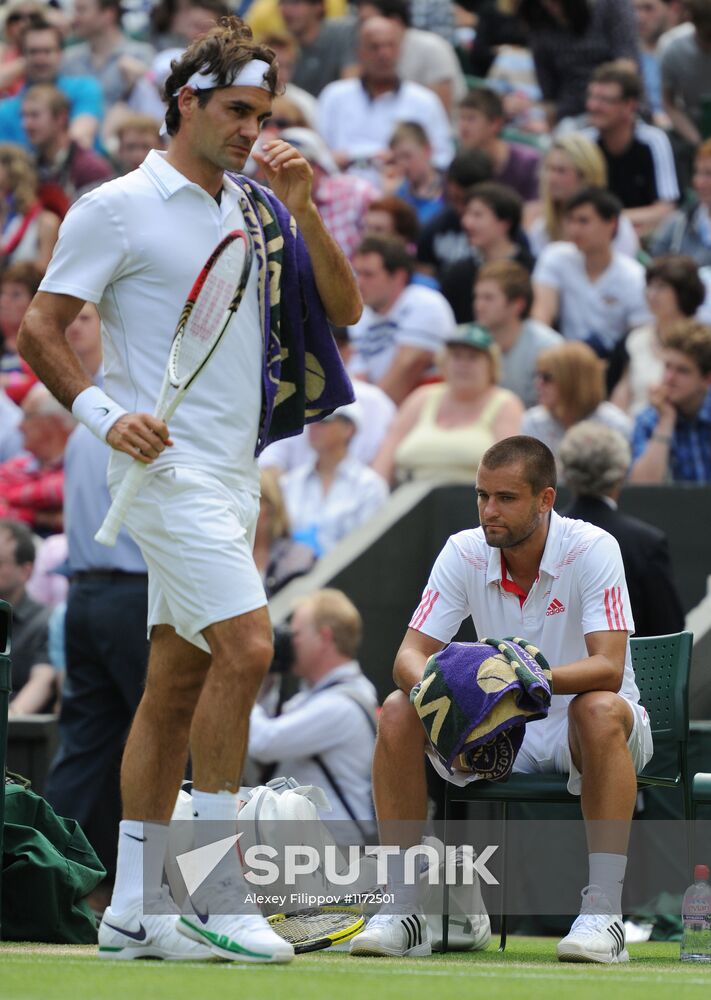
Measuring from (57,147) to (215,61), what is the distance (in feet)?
29.9

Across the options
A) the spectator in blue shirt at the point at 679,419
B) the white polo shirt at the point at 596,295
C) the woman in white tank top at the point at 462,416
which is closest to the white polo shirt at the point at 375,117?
the white polo shirt at the point at 596,295

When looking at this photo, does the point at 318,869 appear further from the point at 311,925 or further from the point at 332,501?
the point at 332,501

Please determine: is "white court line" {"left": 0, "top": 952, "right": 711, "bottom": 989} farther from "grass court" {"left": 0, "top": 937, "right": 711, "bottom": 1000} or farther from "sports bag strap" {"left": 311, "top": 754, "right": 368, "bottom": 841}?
"sports bag strap" {"left": 311, "top": 754, "right": 368, "bottom": 841}

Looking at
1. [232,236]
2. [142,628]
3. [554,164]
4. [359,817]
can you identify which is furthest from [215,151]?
[554,164]

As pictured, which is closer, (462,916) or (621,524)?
(462,916)

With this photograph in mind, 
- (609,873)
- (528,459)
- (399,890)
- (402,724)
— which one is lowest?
(399,890)

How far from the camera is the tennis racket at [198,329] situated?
5340 mm

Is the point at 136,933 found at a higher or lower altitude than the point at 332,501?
higher

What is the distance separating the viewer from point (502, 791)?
6.10 metres

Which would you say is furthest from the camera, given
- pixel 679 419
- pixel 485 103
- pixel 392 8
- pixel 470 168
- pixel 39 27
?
pixel 39 27

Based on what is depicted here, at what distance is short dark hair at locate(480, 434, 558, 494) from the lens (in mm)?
6074

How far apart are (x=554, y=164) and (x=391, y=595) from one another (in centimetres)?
350

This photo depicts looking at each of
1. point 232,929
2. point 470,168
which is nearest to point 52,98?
point 470,168

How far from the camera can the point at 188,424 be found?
215 inches
